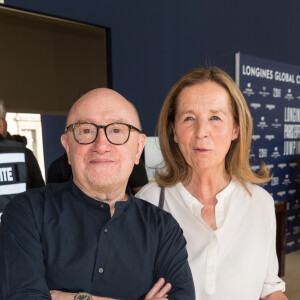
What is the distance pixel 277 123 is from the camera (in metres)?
6.01

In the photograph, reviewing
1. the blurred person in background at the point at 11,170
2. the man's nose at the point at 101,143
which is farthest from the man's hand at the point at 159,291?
the blurred person in background at the point at 11,170

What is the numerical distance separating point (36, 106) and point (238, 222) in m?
2.70

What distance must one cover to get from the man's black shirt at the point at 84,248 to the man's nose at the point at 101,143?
21cm

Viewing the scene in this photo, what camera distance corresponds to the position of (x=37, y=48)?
385cm

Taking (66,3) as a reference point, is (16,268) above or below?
below

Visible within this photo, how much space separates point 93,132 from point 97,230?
36 cm

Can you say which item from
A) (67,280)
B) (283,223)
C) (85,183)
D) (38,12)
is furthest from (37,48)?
(283,223)

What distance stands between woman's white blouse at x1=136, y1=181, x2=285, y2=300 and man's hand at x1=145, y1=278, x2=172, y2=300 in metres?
0.25

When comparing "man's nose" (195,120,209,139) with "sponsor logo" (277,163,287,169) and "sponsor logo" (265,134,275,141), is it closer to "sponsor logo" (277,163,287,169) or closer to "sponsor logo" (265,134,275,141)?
"sponsor logo" (265,134,275,141)

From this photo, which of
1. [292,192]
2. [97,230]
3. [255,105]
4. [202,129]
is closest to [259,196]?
[202,129]

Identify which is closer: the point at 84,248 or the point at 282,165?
the point at 84,248

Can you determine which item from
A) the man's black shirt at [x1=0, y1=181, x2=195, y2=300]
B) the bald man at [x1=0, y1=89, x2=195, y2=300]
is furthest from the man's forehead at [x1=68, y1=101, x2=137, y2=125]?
the man's black shirt at [x1=0, y1=181, x2=195, y2=300]

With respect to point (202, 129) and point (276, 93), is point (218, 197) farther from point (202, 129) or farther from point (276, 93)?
point (276, 93)

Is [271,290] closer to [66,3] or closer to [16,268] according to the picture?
[16,268]
